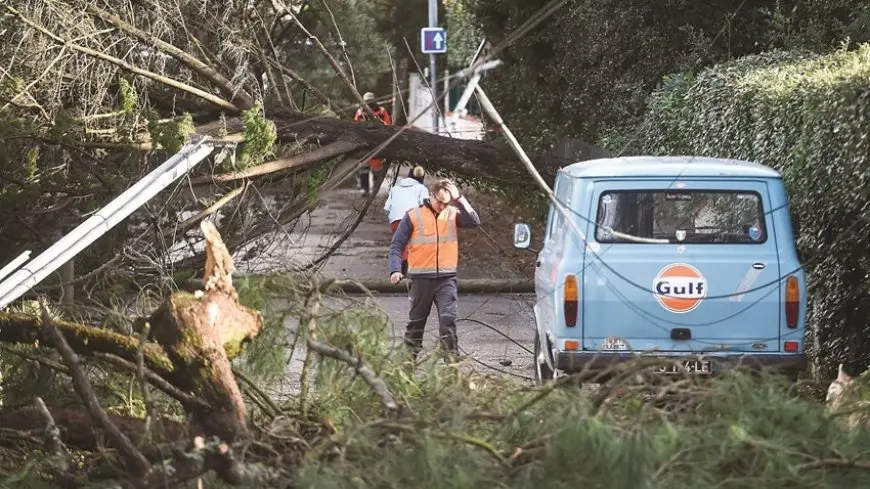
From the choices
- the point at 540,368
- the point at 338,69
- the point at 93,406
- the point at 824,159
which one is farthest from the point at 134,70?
the point at 93,406

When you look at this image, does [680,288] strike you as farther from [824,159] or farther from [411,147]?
[411,147]

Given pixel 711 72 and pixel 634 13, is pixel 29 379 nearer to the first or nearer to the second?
pixel 711 72

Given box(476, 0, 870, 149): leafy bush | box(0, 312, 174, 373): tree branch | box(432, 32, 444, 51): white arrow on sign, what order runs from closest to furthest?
box(0, 312, 174, 373): tree branch < box(476, 0, 870, 149): leafy bush < box(432, 32, 444, 51): white arrow on sign

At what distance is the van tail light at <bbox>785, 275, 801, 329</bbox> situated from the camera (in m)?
9.21

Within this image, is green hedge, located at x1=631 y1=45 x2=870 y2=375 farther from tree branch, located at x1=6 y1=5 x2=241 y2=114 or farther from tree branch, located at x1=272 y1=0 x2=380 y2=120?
tree branch, located at x1=6 y1=5 x2=241 y2=114

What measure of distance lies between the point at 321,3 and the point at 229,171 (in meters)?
4.05

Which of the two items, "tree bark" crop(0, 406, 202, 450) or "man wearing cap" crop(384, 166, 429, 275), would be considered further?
"man wearing cap" crop(384, 166, 429, 275)

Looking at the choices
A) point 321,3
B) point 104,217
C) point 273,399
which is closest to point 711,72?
point 321,3

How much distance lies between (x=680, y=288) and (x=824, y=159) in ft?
5.81

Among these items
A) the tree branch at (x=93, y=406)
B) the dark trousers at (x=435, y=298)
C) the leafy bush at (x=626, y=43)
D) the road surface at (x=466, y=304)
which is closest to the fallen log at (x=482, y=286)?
the road surface at (x=466, y=304)

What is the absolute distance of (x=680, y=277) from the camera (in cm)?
923

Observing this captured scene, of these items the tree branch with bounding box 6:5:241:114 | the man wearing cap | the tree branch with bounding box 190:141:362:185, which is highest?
the tree branch with bounding box 6:5:241:114

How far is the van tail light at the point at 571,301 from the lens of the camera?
925cm

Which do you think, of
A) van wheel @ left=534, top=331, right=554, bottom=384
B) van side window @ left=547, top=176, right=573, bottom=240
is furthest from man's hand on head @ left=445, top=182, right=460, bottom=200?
van wheel @ left=534, top=331, right=554, bottom=384
